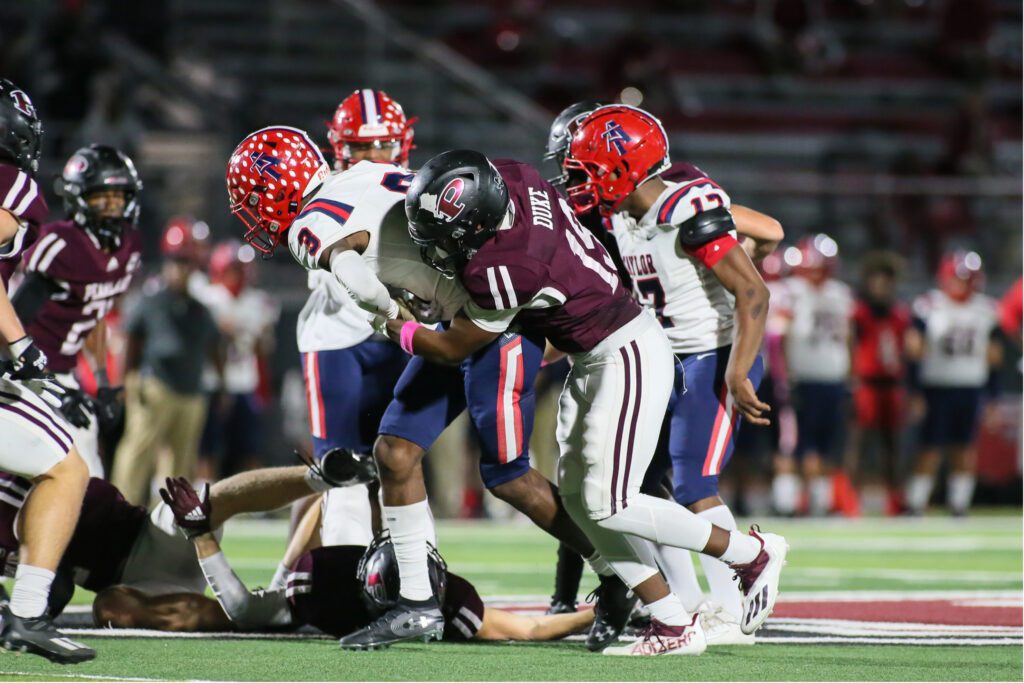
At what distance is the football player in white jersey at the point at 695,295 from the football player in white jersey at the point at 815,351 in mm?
6587

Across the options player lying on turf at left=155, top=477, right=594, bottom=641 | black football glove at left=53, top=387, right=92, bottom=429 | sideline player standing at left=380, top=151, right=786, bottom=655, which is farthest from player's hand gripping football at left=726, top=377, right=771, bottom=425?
black football glove at left=53, top=387, right=92, bottom=429

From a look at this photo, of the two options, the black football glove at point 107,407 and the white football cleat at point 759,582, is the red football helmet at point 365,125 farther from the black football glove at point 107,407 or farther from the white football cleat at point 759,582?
the white football cleat at point 759,582

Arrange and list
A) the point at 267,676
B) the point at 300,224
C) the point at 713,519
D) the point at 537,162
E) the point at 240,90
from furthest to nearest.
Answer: the point at 240,90 < the point at 537,162 < the point at 713,519 < the point at 300,224 < the point at 267,676

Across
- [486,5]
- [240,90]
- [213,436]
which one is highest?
[486,5]

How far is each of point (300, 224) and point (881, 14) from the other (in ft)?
47.4

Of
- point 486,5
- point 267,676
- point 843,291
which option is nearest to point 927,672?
point 267,676

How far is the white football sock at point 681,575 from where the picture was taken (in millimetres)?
5570

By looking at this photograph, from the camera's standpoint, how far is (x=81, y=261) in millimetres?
6379

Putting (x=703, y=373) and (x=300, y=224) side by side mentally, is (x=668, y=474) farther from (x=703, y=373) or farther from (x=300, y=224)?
(x=300, y=224)

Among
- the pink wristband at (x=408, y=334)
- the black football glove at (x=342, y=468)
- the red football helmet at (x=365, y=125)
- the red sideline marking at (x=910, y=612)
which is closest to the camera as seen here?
the pink wristband at (x=408, y=334)

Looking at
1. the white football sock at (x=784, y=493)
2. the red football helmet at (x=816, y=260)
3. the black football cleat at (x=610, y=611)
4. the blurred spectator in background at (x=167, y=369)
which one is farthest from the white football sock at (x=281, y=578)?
the red football helmet at (x=816, y=260)

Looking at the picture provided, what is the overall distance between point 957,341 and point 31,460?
9.30 metres

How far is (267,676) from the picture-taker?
4328mm

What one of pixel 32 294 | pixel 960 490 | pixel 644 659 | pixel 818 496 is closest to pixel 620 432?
Answer: pixel 644 659
